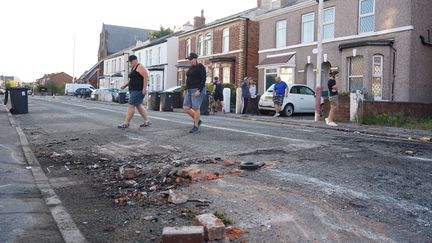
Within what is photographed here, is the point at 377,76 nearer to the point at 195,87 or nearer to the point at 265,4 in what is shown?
the point at 195,87

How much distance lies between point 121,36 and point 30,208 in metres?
95.5

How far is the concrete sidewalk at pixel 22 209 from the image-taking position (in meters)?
3.65

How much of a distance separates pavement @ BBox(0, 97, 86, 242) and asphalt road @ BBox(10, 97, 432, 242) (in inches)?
5.7

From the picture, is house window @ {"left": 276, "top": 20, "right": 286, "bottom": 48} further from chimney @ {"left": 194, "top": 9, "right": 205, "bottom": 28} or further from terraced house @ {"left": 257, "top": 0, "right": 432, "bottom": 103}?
chimney @ {"left": 194, "top": 9, "right": 205, "bottom": 28}

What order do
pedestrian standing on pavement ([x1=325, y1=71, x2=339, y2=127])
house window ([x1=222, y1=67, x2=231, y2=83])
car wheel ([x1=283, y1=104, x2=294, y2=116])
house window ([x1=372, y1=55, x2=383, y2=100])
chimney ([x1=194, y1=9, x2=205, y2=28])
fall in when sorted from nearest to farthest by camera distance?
pedestrian standing on pavement ([x1=325, y1=71, x2=339, y2=127]) → car wheel ([x1=283, y1=104, x2=294, y2=116]) → house window ([x1=372, y1=55, x2=383, y2=100]) → house window ([x1=222, y1=67, x2=231, y2=83]) → chimney ([x1=194, y1=9, x2=205, y2=28])

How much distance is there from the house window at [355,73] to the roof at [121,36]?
74.2 meters

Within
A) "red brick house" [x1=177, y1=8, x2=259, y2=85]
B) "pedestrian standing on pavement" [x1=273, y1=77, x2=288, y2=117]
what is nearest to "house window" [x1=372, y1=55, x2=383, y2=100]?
"pedestrian standing on pavement" [x1=273, y1=77, x2=288, y2=117]

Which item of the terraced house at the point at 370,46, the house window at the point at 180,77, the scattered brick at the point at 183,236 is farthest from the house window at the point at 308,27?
the scattered brick at the point at 183,236

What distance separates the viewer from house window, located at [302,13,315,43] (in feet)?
88.2

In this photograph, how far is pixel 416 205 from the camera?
431cm

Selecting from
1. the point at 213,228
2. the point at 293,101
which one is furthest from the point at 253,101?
the point at 213,228

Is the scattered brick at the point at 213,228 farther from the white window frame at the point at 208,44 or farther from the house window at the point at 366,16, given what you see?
the white window frame at the point at 208,44

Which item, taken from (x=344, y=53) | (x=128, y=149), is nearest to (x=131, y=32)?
(x=344, y=53)

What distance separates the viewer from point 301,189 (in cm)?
482
